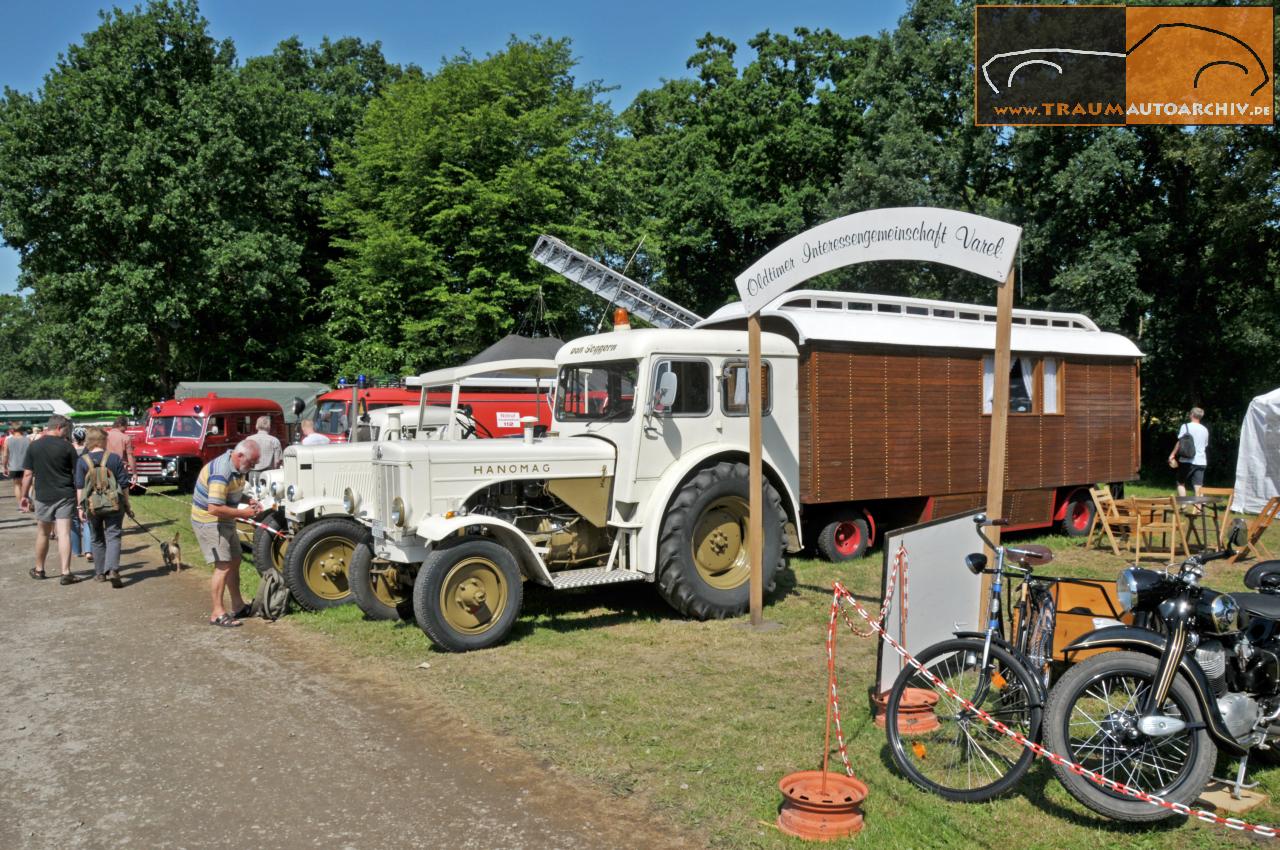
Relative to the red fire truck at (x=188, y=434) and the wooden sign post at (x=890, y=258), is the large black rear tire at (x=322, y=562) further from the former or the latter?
the red fire truck at (x=188, y=434)

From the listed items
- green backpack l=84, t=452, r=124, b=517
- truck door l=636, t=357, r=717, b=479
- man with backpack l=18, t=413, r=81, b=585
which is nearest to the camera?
truck door l=636, t=357, r=717, b=479

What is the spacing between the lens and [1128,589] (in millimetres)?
4461

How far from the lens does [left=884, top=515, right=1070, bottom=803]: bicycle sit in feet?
14.1

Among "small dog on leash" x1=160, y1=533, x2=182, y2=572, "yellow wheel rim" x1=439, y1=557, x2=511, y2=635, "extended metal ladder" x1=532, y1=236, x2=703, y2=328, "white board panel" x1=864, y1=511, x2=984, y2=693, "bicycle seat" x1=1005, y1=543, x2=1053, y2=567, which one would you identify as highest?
"extended metal ladder" x1=532, y1=236, x2=703, y2=328

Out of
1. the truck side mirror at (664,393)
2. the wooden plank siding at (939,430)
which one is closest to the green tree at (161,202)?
the wooden plank siding at (939,430)

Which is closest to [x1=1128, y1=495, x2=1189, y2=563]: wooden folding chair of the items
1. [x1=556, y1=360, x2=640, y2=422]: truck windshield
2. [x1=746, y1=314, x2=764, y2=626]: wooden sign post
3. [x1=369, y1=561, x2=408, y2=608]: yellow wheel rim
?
[x1=746, y1=314, x2=764, y2=626]: wooden sign post

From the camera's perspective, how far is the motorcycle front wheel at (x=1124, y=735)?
3967 mm

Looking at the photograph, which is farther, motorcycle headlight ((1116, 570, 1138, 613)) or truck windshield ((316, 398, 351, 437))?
truck windshield ((316, 398, 351, 437))

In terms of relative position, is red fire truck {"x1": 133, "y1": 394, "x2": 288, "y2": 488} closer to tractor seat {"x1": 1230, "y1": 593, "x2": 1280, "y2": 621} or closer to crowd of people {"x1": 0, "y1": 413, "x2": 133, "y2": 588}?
crowd of people {"x1": 0, "y1": 413, "x2": 133, "y2": 588}

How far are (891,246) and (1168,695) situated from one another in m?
3.61

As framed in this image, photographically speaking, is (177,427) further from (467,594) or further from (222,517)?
(467,594)

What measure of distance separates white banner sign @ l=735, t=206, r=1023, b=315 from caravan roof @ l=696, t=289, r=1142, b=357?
2.19 meters

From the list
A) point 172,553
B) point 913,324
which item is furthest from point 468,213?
point 913,324

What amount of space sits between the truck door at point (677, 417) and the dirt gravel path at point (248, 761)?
2.85m
